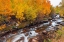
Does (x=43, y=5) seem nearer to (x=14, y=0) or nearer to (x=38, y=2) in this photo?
(x=38, y=2)

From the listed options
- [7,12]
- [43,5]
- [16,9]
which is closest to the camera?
[7,12]

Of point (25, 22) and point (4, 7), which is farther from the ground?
point (4, 7)

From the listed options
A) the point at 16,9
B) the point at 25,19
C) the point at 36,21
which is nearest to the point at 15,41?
the point at 16,9

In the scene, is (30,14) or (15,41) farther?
(30,14)

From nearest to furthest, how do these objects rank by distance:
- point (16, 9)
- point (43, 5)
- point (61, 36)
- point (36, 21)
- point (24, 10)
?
point (61, 36), point (16, 9), point (24, 10), point (36, 21), point (43, 5)

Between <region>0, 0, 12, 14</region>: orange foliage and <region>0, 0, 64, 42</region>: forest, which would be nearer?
<region>0, 0, 64, 42</region>: forest

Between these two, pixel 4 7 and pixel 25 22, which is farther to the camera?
pixel 25 22

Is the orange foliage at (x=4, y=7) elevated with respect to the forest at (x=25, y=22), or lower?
elevated

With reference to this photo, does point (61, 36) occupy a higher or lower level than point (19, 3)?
lower

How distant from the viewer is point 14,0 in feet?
148

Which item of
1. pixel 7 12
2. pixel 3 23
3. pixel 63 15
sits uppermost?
pixel 7 12

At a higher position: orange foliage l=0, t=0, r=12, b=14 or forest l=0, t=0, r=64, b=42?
orange foliage l=0, t=0, r=12, b=14

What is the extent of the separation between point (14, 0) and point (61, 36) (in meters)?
20.6

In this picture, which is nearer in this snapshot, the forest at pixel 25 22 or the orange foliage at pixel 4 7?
the forest at pixel 25 22
